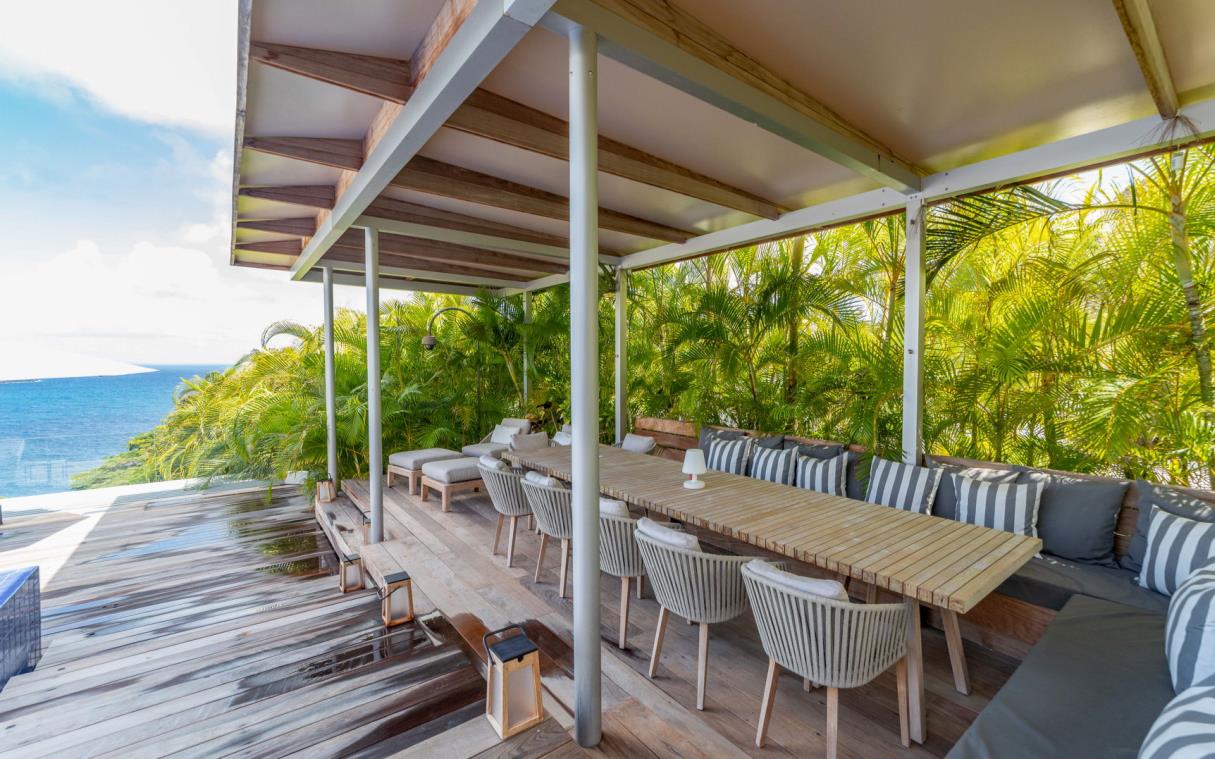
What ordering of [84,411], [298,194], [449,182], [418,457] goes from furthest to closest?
1. [84,411]
2. [418,457]
3. [298,194]
4. [449,182]

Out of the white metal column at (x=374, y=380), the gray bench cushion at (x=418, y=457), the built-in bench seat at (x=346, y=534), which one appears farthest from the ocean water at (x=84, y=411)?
the white metal column at (x=374, y=380)

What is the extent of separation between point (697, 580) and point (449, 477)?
3.70m

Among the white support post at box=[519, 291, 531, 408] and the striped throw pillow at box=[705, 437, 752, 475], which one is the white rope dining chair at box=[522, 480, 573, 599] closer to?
the striped throw pillow at box=[705, 437, 752, 475]

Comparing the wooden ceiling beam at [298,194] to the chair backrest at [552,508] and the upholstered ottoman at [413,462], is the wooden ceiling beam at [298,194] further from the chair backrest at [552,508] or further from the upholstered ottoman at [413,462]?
the upholstered ottoman at [413,462]

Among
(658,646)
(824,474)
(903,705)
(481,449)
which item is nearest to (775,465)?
(824,474)

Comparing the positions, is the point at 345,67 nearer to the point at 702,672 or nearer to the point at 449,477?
the point at 702,672

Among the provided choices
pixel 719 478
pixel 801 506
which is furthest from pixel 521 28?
pixel 719 478

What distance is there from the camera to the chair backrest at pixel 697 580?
2.16 metres

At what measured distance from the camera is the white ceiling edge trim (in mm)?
1640

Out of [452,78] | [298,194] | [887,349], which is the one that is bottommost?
[887,349]

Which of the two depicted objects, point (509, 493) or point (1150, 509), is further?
point (509, 493)

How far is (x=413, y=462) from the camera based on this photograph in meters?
5.94

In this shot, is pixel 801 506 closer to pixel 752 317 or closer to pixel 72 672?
pixel 752 317

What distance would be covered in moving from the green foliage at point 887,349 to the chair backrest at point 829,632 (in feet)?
6.07
